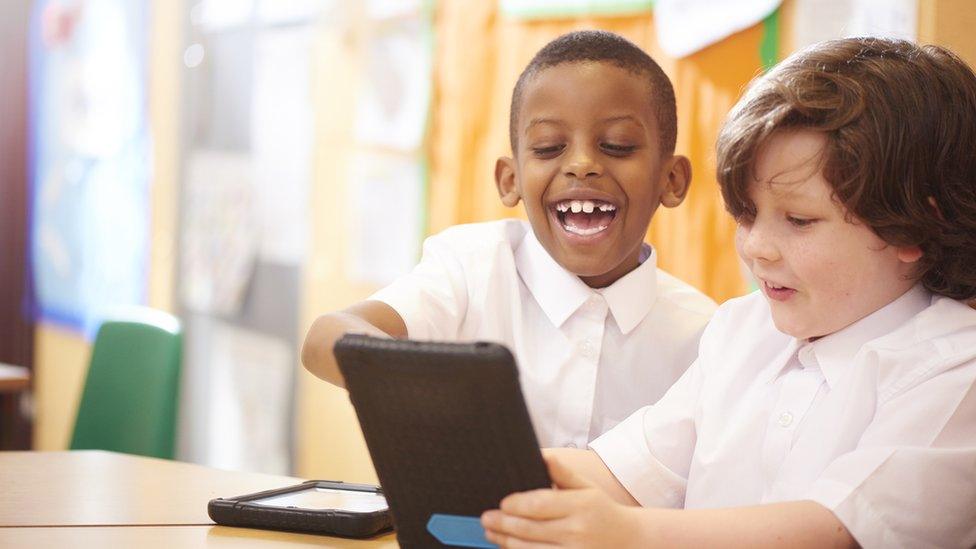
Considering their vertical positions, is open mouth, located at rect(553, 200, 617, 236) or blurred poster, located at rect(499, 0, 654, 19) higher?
blurred poster, located at rect(499, 0, 654, 19)

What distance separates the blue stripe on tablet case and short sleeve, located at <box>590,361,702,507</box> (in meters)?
0.34

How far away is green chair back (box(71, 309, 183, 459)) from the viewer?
233 centimetres

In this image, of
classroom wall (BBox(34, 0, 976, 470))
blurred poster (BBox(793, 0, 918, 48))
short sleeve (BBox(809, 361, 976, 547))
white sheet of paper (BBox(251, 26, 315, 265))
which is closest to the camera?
short sleeve (BBox(809, 361, 976, 547))

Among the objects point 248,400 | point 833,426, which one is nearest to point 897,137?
point 833,426

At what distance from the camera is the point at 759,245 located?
1.16 meters

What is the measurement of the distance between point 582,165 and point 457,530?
2.35 feet

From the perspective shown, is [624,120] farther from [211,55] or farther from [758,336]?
[211,55]

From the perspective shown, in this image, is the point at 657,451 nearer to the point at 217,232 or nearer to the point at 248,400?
the point at 248,400

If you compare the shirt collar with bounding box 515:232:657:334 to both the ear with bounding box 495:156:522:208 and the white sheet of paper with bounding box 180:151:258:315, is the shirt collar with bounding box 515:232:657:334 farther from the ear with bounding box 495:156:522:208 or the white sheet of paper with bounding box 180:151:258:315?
the white sheet of paper with bounding box 180:151:258:315

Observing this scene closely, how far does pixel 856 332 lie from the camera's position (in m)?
1.16

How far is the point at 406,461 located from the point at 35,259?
4.73 metres

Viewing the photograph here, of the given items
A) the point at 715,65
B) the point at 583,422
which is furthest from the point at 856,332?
the point at 715,65

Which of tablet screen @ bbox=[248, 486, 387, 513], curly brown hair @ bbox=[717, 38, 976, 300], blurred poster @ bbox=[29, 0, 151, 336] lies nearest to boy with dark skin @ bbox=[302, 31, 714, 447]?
tablet screen @ bbox=[248, 486, 387, 513]

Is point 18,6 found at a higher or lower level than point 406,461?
higher
